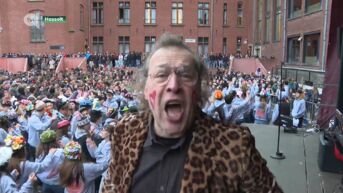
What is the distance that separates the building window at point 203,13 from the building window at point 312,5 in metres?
18.1

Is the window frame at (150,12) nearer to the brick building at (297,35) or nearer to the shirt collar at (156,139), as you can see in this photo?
the brick building at (297,35)

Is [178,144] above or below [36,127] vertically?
above

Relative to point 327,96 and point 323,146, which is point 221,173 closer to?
point 323,146

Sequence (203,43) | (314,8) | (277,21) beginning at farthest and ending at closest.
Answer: (203,43), (277,21), (314,8)

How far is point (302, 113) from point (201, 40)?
3224 cm

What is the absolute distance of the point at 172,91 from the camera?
6.99 feet

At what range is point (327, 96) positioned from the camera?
8.03m

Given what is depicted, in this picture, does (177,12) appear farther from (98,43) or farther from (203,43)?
(98,43)

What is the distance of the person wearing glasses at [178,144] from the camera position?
6.66ft

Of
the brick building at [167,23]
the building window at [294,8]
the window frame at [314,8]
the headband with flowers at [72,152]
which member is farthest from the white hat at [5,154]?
the brick building at [167,23]

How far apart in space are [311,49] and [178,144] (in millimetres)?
25501

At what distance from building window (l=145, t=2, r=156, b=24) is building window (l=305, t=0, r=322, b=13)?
68.6 ft

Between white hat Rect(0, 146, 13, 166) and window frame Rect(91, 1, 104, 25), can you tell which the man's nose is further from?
window frame Rect(91, 1, 104, 25)

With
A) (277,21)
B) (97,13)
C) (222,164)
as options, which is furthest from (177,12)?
(222,164)
